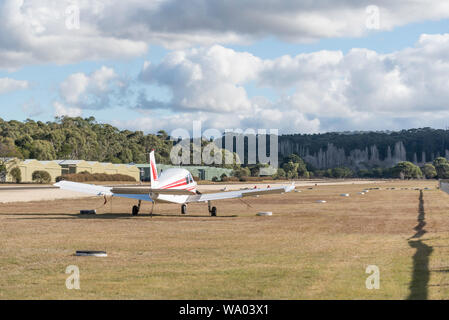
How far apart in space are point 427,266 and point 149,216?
824 inches

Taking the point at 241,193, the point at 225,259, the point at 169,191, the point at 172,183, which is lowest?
the point at 225,259

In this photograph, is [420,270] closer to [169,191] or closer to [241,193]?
[169,191]

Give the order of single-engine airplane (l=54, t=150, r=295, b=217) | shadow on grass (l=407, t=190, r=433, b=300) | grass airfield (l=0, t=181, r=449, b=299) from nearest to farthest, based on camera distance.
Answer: shadow on grass (l=407, t=190, r=433, b=300) < grass airfield (l=0, t=181, r=449, b=299) < single-engine airplane (l=54, t=150, r=295, b=217)

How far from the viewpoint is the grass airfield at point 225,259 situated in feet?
39.1

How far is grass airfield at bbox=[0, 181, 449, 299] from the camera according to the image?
11.9m

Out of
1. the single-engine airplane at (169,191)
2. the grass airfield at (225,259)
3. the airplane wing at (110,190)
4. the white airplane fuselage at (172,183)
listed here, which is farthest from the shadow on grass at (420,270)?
the white airplane fuselage at (172,183)

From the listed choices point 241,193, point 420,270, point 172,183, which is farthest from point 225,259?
point 241,193

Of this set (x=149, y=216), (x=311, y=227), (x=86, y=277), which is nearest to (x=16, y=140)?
(x=149, y=216)

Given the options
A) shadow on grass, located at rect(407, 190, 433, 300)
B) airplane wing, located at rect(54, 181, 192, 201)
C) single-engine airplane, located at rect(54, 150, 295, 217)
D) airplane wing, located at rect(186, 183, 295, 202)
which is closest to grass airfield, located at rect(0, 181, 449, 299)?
shadow on grass, located at rect(407, 190, 433, 300)

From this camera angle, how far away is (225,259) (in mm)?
16344

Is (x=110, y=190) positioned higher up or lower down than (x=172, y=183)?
lower down

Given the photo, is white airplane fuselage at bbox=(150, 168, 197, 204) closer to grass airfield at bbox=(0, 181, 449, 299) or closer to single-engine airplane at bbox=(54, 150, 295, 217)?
single-engine airplane at bbox=(54, 150, 295, 217)

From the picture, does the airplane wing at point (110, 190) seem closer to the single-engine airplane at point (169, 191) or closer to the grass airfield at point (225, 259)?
the single-engine airplane at point (169, 191)

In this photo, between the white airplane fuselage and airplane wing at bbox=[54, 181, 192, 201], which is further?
the white airplane fuselage
